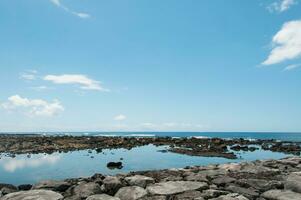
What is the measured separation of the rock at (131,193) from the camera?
11.1 meters

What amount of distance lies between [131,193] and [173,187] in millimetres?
1459

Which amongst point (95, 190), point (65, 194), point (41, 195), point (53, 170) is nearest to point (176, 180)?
point (95, 190)

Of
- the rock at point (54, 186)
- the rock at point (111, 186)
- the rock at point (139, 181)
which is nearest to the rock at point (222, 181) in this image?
the rock at point (139, 181)

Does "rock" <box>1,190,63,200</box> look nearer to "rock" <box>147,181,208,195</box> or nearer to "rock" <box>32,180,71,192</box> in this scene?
"rock" <box>32,180,71,192</box>

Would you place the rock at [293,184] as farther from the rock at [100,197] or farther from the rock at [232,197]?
the rock at [100,197]

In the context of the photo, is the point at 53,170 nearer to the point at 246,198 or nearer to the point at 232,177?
the point at 232,177

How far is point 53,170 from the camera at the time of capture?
2717 centimetres

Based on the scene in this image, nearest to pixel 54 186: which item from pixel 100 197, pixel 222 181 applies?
pixel 100 197

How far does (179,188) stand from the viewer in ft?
38.5

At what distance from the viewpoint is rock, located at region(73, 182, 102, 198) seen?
38.0 ft

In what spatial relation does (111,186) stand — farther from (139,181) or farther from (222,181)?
(222,181)

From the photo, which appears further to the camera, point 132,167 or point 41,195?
point 132,167

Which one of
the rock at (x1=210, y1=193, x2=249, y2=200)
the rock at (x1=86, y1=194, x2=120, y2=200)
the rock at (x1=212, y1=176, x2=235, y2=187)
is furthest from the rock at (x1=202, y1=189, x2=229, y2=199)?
the rock at (x1=86, y1=194, x2=120, y2=200)

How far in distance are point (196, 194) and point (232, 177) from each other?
A: 10.9 feet
